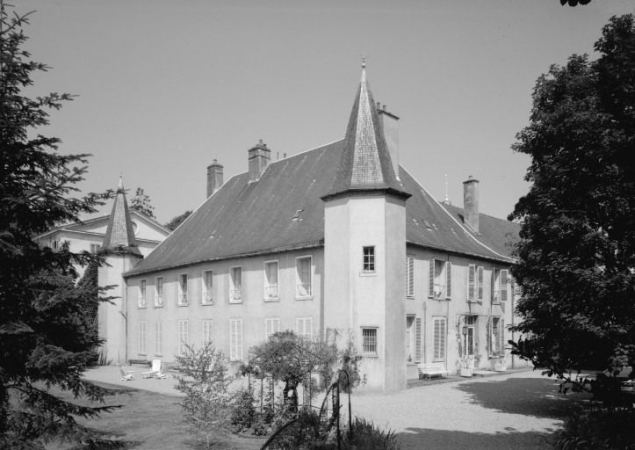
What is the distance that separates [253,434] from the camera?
1190 cm

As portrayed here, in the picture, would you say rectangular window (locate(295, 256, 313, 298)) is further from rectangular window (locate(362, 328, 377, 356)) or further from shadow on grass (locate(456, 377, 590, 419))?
shadow on grass (locate(456, 377, 590, 419))

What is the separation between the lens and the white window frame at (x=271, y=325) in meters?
23.6

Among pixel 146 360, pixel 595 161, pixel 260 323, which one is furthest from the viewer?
pixel 146 360

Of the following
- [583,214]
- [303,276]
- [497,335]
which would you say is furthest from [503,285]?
[583,214]

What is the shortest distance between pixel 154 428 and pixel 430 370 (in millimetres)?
12608

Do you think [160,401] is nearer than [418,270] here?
Yes

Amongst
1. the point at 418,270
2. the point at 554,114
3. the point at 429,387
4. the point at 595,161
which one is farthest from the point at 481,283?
the point at 595,161

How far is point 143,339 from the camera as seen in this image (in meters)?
32.2

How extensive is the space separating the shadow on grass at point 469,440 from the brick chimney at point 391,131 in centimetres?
1391

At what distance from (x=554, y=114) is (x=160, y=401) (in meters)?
13.4

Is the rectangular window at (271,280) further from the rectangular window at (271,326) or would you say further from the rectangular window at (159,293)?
the rectangular window at (159,293)

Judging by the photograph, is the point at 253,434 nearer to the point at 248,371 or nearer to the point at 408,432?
the point at 248,371

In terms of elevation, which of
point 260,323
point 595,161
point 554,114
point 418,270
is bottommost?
point 260,323

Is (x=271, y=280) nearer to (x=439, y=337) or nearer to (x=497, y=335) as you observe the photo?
(x=439, y=337)
